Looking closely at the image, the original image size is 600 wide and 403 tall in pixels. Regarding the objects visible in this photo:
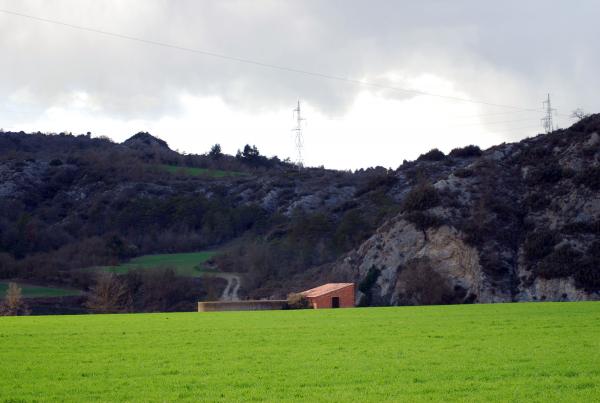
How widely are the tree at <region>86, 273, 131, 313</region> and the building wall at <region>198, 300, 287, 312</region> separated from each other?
16.3 m

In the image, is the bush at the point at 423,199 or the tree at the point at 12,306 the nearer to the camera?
the tree at the point at 12,306

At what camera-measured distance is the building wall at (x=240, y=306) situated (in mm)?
49281

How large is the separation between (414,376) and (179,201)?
102 meters

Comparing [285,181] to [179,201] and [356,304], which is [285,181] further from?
[356,304]

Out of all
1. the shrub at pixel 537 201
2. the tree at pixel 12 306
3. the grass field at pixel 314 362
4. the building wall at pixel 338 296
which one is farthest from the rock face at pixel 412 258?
the grass field at pixel 314 362

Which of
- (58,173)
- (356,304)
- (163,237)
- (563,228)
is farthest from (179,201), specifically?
(563,228)

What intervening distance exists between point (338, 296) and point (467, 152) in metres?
40.9

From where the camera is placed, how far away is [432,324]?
91.7 feet

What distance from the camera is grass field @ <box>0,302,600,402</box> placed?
1388 cm

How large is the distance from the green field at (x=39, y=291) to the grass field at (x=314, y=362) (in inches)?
2003

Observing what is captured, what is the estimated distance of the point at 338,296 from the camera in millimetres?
52656

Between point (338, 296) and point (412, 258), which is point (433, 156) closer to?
point (412, 258)

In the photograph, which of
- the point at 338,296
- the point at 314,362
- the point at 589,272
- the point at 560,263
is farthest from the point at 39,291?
the point at 314,362

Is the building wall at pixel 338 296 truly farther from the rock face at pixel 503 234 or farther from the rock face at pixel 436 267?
the rock face at pixel 436 267
